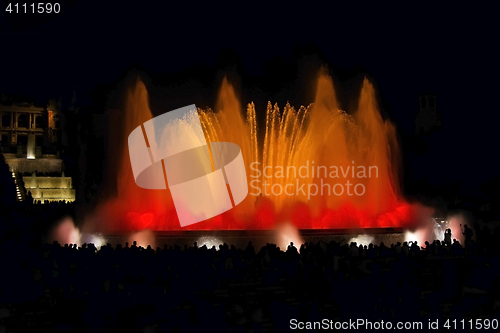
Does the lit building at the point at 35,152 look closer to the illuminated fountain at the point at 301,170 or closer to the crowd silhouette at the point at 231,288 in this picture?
the illuminated fountain at the point at 301,170

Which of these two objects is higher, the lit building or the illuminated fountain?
the lit building

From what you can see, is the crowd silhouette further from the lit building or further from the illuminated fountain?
the lit building

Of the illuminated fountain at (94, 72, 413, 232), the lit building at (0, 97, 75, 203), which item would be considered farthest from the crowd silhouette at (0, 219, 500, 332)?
the lit building at (0, 97, 75, 203)

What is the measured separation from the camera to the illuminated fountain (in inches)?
824

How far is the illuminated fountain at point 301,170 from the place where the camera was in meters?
20.9

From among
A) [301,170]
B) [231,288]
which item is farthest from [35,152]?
[231,288]

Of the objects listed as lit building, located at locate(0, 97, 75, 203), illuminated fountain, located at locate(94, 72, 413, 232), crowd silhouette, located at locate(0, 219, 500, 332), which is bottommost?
crowd silhouette, located at locate(0, 219, 500, 332)

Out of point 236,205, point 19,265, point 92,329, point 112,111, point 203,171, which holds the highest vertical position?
point 112,111

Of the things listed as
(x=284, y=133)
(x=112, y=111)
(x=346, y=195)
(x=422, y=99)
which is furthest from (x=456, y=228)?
(x=422, y=99)

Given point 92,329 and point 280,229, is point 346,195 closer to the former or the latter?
point 280,229

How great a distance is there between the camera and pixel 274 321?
35.9ft

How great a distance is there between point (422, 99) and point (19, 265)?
57753mm

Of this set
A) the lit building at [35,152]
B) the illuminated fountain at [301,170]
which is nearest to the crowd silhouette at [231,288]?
the illuminated fountain at [301,170]

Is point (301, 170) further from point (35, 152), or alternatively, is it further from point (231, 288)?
point (35, 152)
